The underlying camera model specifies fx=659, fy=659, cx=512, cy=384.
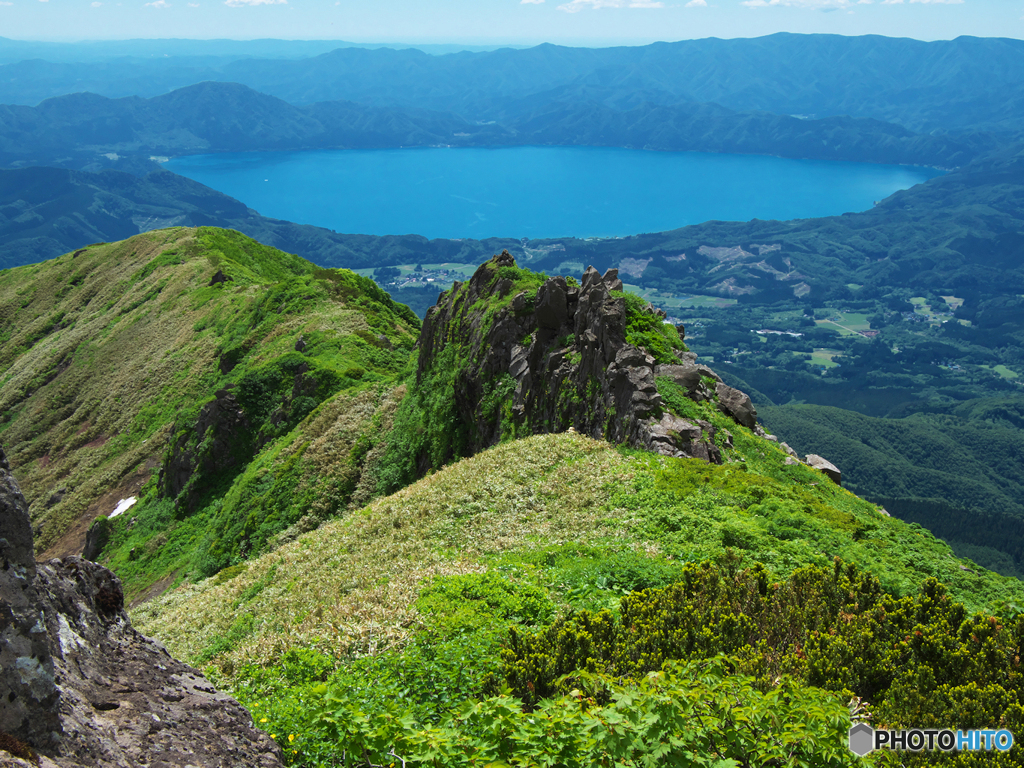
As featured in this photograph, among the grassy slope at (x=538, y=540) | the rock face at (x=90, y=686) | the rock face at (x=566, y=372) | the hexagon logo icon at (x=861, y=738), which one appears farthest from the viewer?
the rock face at (x=566, y=372)

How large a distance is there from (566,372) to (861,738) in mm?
24230

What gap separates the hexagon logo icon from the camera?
28.9 feet

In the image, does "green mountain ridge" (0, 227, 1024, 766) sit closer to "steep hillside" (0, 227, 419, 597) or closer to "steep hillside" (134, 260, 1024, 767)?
"steep hillside" (134, 260, 1024, 767)

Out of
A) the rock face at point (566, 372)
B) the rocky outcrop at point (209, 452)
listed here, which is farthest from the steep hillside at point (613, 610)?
the rocky outcrop at point (209, 452)

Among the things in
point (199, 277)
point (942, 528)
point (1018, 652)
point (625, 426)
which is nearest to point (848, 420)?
point (942, 528)

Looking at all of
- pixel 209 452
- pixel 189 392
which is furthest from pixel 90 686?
pixel 189 392

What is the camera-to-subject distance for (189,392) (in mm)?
64000

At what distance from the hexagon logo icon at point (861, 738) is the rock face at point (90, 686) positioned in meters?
8.38

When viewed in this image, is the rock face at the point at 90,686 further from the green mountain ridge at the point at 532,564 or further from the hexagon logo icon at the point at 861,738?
the hexagon logo icon at the point at 861,738

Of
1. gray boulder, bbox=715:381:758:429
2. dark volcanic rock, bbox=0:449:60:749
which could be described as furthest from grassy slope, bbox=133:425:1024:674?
dark volcanic rock, bbox=0:449:60:749

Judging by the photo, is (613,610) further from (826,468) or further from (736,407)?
(826,468)

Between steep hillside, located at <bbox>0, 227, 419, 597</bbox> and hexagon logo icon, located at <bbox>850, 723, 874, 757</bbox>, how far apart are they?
31.9 metres

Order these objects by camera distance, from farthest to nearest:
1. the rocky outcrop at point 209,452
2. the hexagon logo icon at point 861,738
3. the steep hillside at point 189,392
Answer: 1. the rocky outcrop at point 209,452
2. the steep hillside at point 189,392
3. the hexagon logo icon at point 861,738

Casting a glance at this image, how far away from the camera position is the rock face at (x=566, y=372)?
85.7ft
